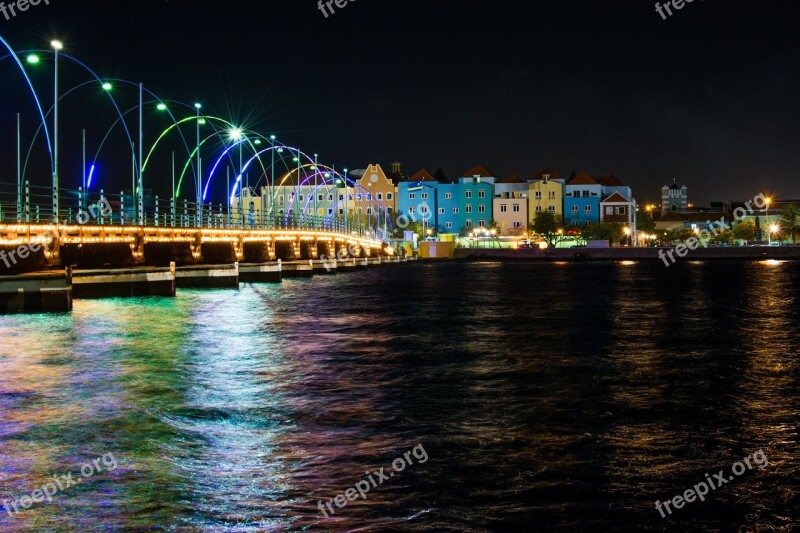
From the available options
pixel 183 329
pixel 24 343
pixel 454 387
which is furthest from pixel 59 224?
pixel 454 387

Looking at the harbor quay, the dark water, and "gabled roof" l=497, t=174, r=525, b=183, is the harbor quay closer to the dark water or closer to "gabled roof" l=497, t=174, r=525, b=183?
the dark water

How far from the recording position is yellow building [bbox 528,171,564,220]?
147750 millimetres

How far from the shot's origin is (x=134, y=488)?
9750 millimetres

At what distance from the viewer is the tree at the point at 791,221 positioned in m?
167

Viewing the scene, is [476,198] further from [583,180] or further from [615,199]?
[615,199]

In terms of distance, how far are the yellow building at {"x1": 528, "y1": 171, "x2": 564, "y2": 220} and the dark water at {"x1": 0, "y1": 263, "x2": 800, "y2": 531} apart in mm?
118482

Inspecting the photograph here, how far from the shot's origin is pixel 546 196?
14825 cm

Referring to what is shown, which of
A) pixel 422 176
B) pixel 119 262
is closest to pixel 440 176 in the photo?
pixel 422 176

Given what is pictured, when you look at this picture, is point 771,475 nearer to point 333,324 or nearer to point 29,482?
point 29,482

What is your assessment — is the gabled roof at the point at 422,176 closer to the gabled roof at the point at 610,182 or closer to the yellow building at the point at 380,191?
the yellow building at the point at 380,191

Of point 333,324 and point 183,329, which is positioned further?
point 333,324

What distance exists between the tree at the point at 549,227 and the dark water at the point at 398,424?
368 feet

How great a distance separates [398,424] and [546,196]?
137521mm

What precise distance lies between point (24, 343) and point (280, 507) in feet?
57.3
